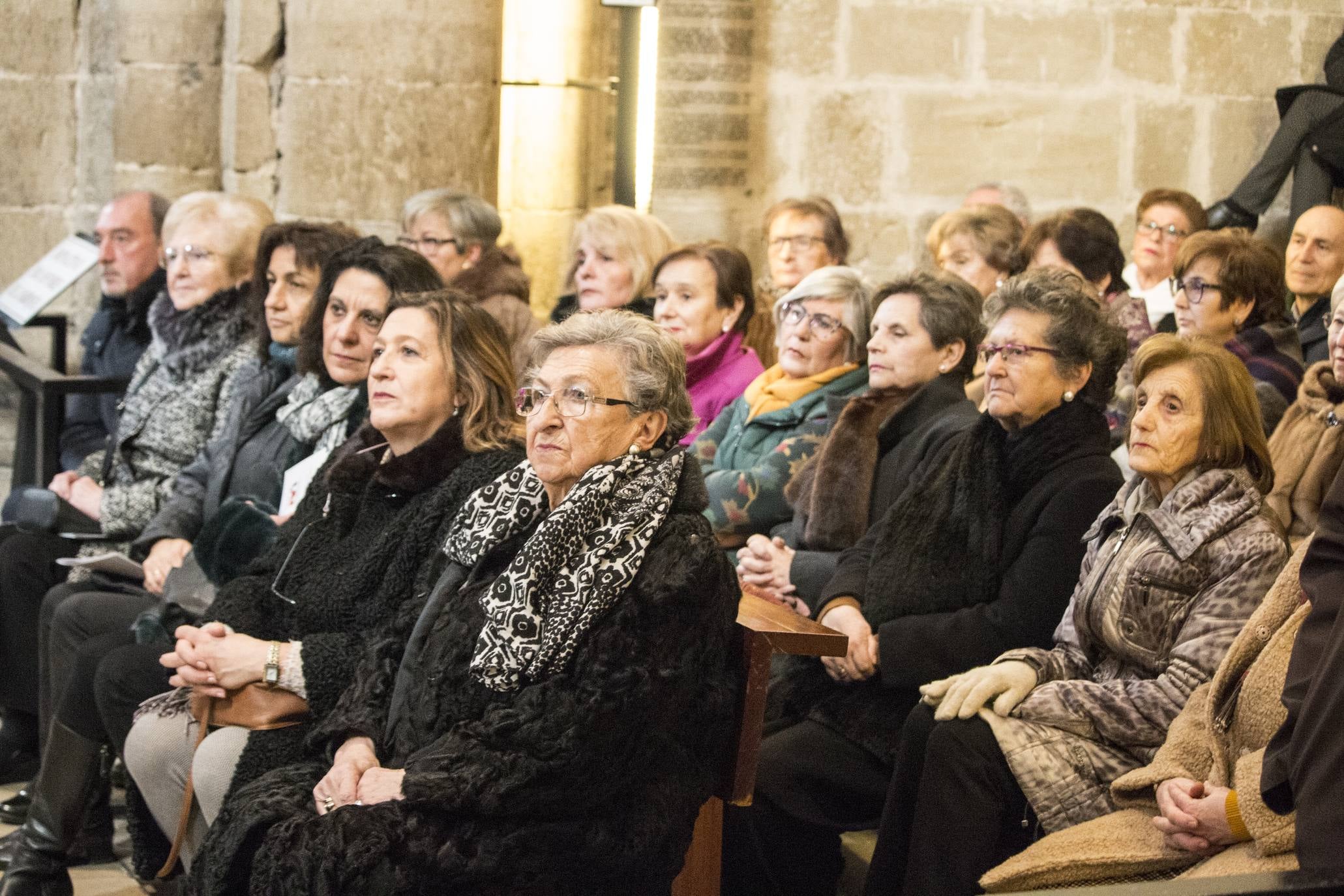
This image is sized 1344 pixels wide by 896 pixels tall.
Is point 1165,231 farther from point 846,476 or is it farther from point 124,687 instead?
point 124,687

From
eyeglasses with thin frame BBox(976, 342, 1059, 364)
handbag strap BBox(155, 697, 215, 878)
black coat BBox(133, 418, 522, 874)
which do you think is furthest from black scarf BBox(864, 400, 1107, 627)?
handbag strap BBox(155, 697, 215, 878)

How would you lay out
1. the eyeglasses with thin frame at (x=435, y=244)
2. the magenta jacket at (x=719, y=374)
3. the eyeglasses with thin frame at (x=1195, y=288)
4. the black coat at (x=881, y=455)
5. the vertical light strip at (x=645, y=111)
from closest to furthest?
1. the black coat at (x=881, y=455)
2. the eyeglasses with thin frame at (x=1195, y=288)
3. the magenta jacket at (x=719, y=374)
4. the eyeglasses with thin frame at (x=435, y=244)
5. the vertical light strip at (x=645, y=111)

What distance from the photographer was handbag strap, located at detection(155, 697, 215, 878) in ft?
11.8

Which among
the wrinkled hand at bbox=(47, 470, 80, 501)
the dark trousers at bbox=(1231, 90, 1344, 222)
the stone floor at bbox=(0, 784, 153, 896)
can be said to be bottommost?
the stone floor at bbox=(0, 784, 153, 896)

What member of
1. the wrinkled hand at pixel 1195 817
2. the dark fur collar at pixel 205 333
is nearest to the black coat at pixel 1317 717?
the wrinkled hand at pixel 1195 817

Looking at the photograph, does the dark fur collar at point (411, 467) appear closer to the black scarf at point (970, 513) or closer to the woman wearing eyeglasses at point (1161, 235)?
the black scarf at point (970, 513)

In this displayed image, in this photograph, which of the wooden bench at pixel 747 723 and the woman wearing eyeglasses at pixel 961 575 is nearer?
the wooden bench at pixel 747 723

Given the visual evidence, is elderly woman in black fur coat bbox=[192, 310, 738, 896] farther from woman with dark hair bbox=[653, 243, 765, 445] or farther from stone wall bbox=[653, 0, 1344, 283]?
stone wall bbox=[653, 0, 1344, 283]

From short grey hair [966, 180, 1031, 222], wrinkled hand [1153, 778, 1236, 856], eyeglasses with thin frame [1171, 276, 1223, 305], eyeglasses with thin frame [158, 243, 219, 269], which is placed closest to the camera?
wrinkled hand [1153, 778, 1236, 856]

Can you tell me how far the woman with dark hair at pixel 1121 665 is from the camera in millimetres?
3207

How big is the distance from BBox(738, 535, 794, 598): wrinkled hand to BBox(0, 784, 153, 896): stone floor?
170 cm

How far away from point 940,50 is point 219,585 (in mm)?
4414

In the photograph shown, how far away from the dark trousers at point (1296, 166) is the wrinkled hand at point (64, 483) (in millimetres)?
4909

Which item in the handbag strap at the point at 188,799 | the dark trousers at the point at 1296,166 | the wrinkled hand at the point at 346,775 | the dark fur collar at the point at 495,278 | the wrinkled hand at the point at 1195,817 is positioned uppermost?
the dark trousers at the point at 1296,166
